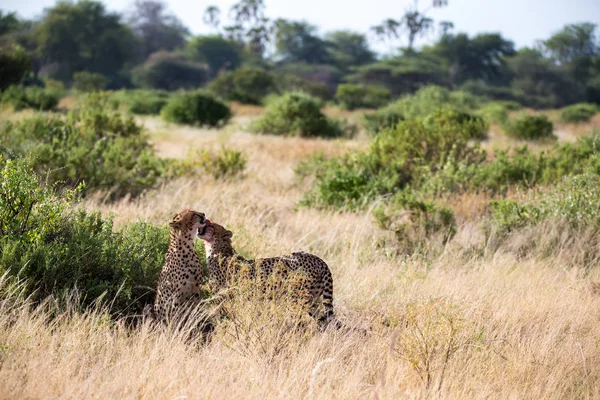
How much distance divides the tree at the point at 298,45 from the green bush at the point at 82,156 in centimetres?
5417

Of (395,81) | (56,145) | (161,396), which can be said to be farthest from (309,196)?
(395,81)

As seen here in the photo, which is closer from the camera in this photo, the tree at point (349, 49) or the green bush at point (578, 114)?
the green bush at point (578, 114)

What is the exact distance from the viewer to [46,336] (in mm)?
3424

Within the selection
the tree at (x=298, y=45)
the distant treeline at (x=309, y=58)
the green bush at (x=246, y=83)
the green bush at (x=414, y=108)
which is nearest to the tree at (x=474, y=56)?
the distant treeline at (x=309, y=58)

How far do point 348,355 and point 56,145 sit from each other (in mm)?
6106

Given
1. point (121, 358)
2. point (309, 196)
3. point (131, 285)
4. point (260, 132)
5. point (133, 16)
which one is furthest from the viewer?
point (133, 16)

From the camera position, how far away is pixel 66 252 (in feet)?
13.4

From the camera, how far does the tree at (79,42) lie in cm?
4788

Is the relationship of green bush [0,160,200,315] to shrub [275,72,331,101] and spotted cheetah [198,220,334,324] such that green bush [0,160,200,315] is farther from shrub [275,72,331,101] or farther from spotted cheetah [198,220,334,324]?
shrub [275,72,331,101]

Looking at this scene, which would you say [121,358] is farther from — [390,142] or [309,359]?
[390,142]

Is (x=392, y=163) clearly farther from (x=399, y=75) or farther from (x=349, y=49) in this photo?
(x=349, y=49)

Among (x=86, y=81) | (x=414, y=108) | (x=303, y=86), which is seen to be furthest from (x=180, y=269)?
(x=303, y=86)

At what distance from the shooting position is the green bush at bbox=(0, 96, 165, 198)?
7500 mm

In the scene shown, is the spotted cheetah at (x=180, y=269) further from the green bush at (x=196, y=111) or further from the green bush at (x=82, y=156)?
the green bush at (x=196, y=111)
